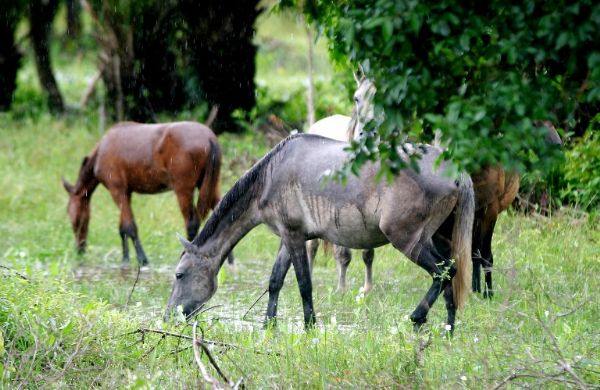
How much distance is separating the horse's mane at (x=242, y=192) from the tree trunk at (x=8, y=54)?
13.5m

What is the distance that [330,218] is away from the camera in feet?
22.6

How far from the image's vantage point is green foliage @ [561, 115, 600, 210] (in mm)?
8594

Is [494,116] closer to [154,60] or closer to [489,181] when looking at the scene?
[489,181]

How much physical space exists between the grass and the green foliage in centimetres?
20

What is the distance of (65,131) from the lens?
18.5m

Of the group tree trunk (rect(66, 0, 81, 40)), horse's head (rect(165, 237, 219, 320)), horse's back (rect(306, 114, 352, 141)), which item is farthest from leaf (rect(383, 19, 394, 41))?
tree trunk (rect(66, 0, 81, 40))

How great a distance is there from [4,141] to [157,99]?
2812mm

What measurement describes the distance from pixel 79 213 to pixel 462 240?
6600mm

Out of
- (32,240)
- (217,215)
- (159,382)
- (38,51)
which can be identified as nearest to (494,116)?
(159,382)

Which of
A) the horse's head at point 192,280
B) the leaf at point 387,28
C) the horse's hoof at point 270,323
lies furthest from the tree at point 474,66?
the horse's head at point 192,280

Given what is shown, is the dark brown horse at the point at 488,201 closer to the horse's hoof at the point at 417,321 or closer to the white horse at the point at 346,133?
the white horse at the point at 346,133

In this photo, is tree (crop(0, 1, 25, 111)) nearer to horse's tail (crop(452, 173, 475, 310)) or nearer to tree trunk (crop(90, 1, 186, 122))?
tree trunk (crop(90, 1, 186, 122))

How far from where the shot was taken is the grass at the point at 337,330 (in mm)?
5070

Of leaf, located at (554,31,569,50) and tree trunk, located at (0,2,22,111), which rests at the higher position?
leaf, located at (554,31,569,50)
